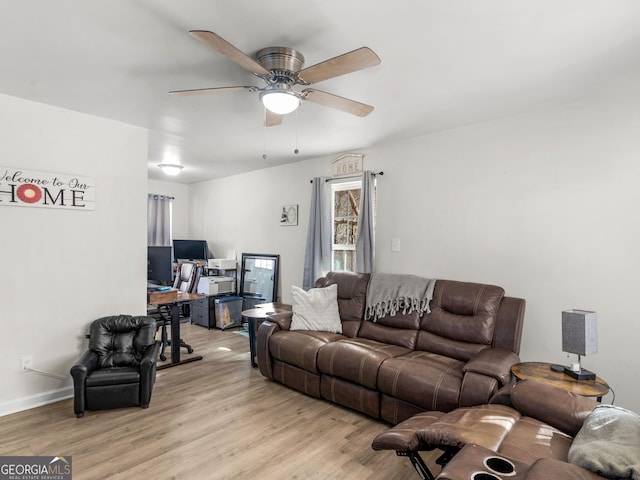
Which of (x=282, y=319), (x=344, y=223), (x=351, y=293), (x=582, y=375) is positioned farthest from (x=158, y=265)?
(x=582, y=375)

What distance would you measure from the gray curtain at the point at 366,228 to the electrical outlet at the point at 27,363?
10.5 ft

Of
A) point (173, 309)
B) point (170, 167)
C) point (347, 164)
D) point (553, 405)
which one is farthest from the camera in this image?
point (170, 167)

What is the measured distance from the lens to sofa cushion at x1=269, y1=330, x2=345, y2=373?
10.4 ft

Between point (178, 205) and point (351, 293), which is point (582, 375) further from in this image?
point (178, 205)

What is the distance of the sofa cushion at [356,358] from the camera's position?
9.10 feet

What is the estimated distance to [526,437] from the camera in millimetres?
1673

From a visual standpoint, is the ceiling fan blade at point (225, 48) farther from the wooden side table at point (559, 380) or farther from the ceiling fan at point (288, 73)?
the wooden side table at point (559, 380)

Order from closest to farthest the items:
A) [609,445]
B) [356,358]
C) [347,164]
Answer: [609,445]
[356,358]
[347,164]

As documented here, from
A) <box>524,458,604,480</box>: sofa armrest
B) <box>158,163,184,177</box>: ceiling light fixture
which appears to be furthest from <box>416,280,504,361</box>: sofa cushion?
<box>158,163,184,177</box>: ceiling light fixture

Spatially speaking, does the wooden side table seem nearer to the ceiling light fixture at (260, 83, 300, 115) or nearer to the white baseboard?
the ceiling light fixture at (260, 83, 300, 115)

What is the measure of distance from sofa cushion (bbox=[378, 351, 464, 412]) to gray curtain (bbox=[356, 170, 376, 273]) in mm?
1441

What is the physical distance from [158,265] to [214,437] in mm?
2046

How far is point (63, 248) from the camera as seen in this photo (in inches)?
125

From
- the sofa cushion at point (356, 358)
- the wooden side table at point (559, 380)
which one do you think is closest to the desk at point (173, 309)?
Result: the sofa cushion at point (356, 358)
